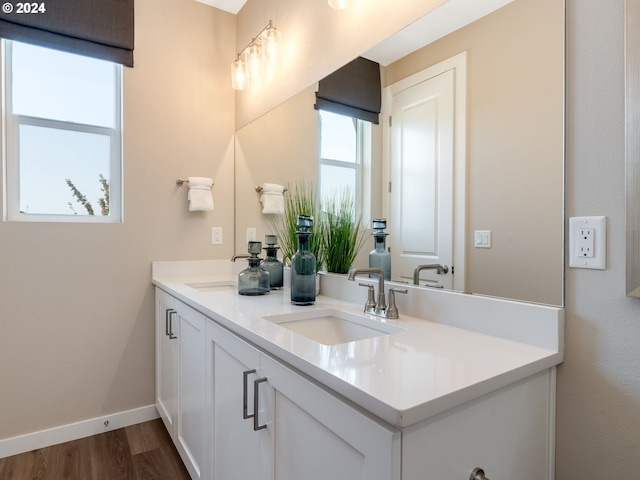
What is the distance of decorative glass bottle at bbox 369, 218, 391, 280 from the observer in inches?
54.7

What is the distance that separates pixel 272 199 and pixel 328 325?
1.01 metres

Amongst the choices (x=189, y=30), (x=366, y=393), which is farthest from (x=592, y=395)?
(x=189, y=30)

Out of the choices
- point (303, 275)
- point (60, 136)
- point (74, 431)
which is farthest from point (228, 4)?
point (74, 431)

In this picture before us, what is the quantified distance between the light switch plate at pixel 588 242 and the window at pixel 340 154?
0.80 metres

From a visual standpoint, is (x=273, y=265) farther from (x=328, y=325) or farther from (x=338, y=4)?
(x=338, y=4)

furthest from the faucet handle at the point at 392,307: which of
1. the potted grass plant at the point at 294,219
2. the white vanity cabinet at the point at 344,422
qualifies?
the potted grass plant at the point at 294,219

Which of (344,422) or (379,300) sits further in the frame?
(379,300)

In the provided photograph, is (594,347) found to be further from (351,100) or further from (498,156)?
(351,100)

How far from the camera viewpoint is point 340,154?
169cm

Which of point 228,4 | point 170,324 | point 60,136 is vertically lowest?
point 170,324

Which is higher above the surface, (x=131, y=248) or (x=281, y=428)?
(x=131, y=248)

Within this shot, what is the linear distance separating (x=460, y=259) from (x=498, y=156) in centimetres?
32

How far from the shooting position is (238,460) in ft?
3.76

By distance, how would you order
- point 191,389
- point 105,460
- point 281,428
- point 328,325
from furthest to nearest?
point 105,460
point 191,389
point 328,325
point 281,428
